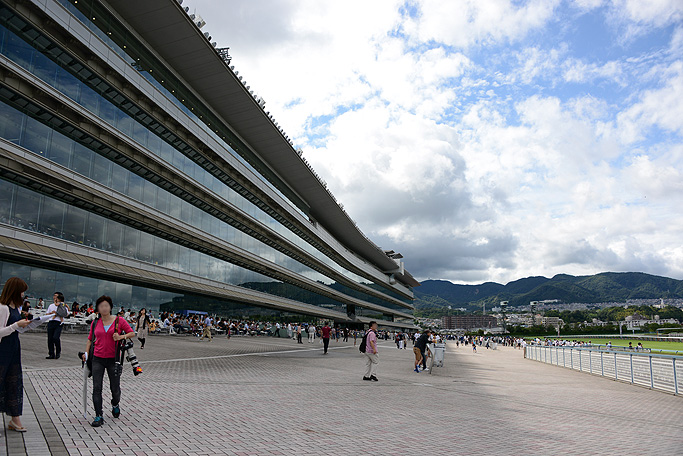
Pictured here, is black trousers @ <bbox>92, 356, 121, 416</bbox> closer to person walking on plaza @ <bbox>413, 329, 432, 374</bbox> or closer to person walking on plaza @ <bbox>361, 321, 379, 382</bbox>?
person walking on plaza @ <bbox>361, 321, 379, 382</bbox>

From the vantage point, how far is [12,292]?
17.3 ft

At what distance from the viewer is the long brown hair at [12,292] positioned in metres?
5.21

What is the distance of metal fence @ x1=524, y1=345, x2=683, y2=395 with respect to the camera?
42.6 ft

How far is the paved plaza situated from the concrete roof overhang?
21.4 meters

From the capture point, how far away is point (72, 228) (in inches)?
948

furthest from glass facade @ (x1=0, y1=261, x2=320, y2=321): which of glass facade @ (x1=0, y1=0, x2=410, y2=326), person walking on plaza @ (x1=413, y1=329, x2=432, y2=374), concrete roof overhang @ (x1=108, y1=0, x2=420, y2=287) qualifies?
person walking on plaza @ (x1=413, y1=329, x2=432, y2=374)

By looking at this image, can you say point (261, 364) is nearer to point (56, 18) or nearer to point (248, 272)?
point (56, 18)

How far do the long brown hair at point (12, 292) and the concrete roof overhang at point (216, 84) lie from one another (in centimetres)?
2537

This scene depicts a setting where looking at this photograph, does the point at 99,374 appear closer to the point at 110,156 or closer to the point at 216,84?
the point at 110,156

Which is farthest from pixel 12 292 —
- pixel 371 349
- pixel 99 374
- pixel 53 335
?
pixel 371 349

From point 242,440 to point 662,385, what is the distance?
1326cm

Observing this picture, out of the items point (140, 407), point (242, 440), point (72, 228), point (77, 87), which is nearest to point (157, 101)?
point (77, 87)

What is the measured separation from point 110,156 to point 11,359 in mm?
24547

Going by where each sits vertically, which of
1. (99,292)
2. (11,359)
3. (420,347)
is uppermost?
(99,292)
